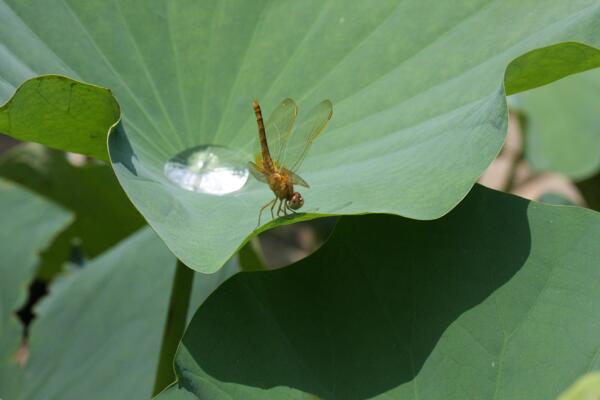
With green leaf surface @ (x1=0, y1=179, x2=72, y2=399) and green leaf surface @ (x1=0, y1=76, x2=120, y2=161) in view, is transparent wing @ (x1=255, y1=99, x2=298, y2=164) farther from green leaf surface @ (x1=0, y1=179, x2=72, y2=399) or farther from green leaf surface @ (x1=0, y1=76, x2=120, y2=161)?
green leaf surface @ (x1=0, y1=179, x2=72, y2=399)

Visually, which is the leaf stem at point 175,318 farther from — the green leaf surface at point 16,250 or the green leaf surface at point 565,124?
the green leaf surface at point 565,124

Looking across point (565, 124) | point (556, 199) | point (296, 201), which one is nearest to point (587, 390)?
point (296, 201)

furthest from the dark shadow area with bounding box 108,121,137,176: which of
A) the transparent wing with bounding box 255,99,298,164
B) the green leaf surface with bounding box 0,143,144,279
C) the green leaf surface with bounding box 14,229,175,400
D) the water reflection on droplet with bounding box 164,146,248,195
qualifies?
the green leaf surface with bounding box 0,143,144,279

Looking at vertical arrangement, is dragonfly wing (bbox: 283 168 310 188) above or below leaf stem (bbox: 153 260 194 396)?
above

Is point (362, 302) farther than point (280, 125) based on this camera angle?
No

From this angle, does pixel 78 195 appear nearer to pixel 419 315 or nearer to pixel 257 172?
pixel 257 172

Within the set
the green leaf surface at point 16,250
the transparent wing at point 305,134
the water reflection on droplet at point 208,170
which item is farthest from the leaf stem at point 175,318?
the green leaf surface at point 16,250
